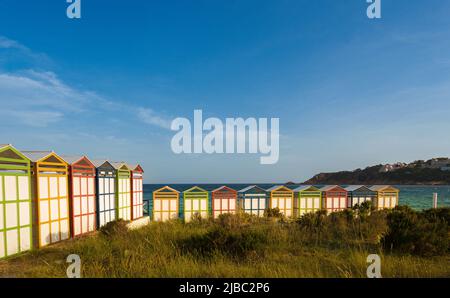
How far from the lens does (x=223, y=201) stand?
13805 mm

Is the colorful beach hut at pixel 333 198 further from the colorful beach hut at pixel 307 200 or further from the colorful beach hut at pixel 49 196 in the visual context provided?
the colorful beach hut at pixel 49 196

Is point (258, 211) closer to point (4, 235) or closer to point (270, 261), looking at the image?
point (270, 261)

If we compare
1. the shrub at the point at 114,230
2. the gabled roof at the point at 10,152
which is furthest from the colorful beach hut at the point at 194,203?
the gabled roof at the point at 10,152

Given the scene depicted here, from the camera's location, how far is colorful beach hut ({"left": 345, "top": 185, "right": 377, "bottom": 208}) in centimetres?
1519

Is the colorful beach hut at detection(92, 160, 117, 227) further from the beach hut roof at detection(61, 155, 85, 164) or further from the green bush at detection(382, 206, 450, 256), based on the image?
the green bush at detection(382, 206, 450, 256)

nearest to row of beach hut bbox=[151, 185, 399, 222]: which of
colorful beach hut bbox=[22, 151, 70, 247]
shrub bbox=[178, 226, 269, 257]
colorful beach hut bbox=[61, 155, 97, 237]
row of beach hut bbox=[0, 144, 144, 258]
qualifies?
row of beach hut bbox=[0, 144, 144, 258]

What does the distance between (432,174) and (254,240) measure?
4343 inches

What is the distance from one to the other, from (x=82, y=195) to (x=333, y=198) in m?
14.1

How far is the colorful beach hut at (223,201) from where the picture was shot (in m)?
13.6

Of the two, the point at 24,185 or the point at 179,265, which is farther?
the point at 24,185

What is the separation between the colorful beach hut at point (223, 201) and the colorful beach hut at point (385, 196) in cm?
952
